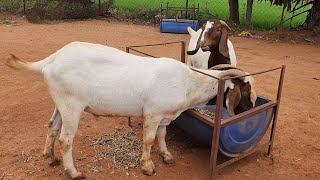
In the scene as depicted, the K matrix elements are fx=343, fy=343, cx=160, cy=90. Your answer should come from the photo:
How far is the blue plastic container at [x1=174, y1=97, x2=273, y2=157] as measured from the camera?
361 cm

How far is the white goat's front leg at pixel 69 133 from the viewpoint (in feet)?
10.8

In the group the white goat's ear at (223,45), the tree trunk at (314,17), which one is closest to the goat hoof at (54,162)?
the white goat's ear at (223,45)

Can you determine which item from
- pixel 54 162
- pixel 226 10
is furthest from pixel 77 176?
pixel 226 10

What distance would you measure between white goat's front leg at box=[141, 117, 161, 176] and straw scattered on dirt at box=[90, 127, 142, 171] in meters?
0.20

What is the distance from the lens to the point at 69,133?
11.0 ft

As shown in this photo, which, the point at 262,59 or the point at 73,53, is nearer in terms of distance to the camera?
the point at 73,53

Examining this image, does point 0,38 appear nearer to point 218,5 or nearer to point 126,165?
point 126,165

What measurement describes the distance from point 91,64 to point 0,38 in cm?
733

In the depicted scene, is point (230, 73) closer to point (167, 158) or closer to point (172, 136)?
point (167, 158)

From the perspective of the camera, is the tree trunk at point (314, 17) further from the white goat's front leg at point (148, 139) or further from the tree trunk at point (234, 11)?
the white goat's front leg at point (148, 139)

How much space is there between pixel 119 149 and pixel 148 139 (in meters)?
0.70

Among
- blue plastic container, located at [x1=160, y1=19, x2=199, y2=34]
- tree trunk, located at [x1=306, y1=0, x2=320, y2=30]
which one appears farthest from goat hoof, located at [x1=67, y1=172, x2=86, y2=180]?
tree trunk, located at [x1=306, y1=0, x2=320, y2=30]

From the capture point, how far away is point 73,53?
3281mm

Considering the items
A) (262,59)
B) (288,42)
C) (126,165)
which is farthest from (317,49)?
(126,165)
